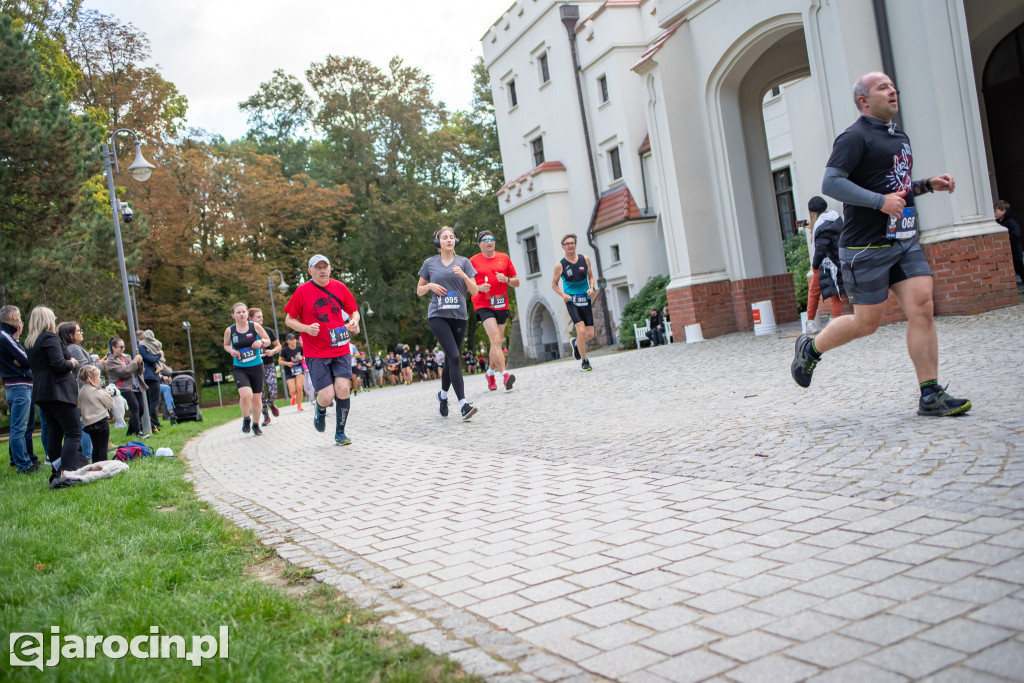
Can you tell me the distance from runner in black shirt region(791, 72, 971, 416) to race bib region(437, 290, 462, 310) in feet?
17.9

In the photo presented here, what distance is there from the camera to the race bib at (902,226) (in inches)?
220

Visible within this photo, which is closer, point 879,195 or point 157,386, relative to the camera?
point 879,195

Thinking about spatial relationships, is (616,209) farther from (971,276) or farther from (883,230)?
(883,230)

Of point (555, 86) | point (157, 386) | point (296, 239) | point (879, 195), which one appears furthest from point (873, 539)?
point (296, 239)

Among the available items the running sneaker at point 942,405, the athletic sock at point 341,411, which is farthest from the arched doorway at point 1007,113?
the athletic sock at point 341,411

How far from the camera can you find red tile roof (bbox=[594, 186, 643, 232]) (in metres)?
31.2

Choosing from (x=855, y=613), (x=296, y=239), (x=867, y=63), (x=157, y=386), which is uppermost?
(x=296, y=239)

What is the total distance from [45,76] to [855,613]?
80.8 feet

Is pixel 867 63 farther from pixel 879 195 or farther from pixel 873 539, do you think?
pixel 873 539

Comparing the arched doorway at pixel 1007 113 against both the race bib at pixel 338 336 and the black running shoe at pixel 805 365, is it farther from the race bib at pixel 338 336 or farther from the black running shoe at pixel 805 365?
the race bib at pixel 338 336

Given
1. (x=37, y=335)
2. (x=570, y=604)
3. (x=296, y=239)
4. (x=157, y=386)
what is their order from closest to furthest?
(x=570, y=604) → (x=37, y=335) → (x=157, y=386) → (x=296, y=239)

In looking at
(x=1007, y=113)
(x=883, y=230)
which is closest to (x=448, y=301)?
(x=883, y=230)

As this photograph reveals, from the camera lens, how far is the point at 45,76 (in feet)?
71.1

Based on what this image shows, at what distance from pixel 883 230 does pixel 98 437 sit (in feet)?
26.7
